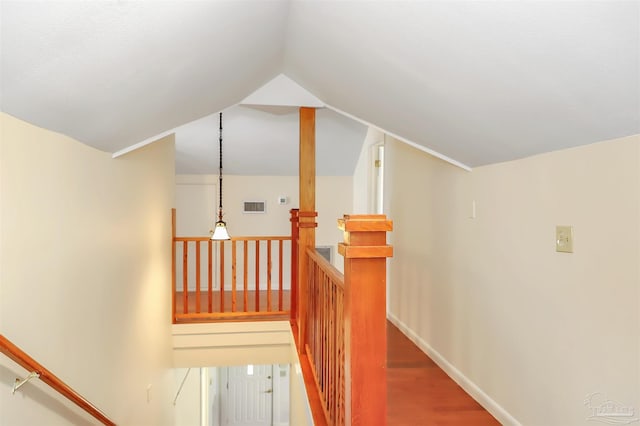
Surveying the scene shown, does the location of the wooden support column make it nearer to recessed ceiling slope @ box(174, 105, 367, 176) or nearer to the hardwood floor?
the hardwood floor

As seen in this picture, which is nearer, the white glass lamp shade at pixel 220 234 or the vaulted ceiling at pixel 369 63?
the vaulted ceiling at pixel 369 63

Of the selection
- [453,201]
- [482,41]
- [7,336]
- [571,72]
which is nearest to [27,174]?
[7,336]

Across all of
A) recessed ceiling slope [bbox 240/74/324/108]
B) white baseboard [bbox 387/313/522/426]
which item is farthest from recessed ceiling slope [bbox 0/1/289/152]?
white baseboard [bbox 387/313/522/426]

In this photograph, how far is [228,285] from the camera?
5766 mm

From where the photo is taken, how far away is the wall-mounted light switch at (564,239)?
72.2 inches

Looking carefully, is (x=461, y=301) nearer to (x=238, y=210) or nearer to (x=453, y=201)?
(x=453, y=201)

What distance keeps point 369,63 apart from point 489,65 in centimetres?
69

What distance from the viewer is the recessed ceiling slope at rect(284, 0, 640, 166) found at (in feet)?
4.00

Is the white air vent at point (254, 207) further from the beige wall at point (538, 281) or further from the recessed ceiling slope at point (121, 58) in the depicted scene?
the recessed ceiling slope at point (121, 58)

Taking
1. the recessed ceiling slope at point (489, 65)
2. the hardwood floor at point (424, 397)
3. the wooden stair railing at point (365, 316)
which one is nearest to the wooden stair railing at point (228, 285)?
the hardwood floor at point (424, 397)

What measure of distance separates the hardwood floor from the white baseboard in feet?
0.10

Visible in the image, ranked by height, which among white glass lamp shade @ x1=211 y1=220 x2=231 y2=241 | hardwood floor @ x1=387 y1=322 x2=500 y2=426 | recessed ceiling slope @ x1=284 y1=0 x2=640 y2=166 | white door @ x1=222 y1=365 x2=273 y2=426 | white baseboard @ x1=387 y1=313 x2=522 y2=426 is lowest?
white door @ x1=222 y1=365 x2=273 y2=426

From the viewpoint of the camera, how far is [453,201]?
3029 millimetres

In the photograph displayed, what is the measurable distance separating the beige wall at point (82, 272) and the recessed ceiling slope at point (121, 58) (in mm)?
157
